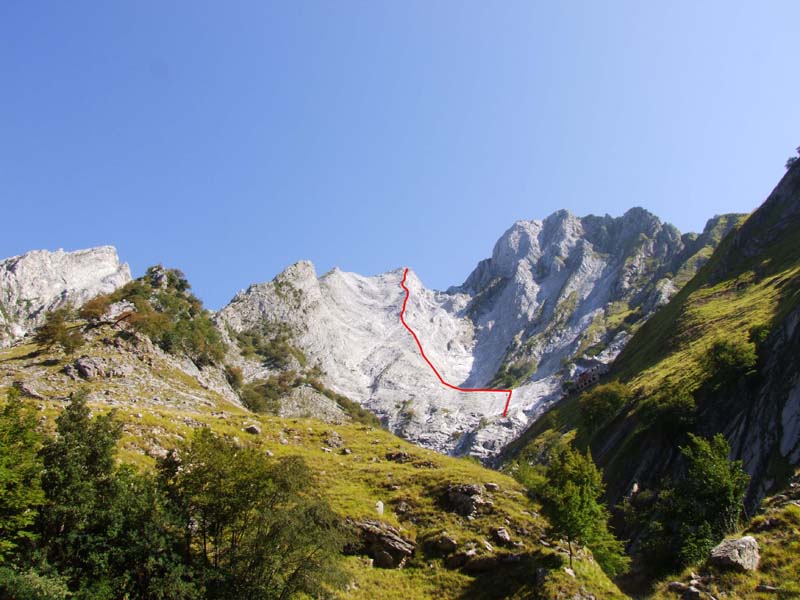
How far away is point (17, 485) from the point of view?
28438mm

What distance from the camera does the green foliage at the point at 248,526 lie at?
31.6 metres

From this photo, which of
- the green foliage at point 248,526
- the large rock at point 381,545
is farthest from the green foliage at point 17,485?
the large rock at point 381,545

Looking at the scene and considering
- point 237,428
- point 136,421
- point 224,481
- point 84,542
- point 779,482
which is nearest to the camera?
point 84,542

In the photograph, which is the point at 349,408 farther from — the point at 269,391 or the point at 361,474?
the point at 361,474

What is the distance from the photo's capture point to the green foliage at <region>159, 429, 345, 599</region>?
104ft

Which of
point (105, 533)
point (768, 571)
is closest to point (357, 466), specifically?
point (105, 533)

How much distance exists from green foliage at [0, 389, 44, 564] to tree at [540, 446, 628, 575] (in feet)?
122

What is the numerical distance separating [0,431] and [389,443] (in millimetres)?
53054

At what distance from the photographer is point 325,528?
35.3m

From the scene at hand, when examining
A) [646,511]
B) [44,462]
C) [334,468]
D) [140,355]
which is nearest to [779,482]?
[646,511]

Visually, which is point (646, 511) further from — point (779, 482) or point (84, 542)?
point (84, 542)

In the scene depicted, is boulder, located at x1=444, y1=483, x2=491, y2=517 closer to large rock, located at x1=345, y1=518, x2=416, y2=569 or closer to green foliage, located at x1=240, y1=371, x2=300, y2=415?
large rock, located at x1=345, y1=518, x2=416, y2=569

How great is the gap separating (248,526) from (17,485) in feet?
46.0

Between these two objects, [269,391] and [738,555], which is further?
[269,391]
